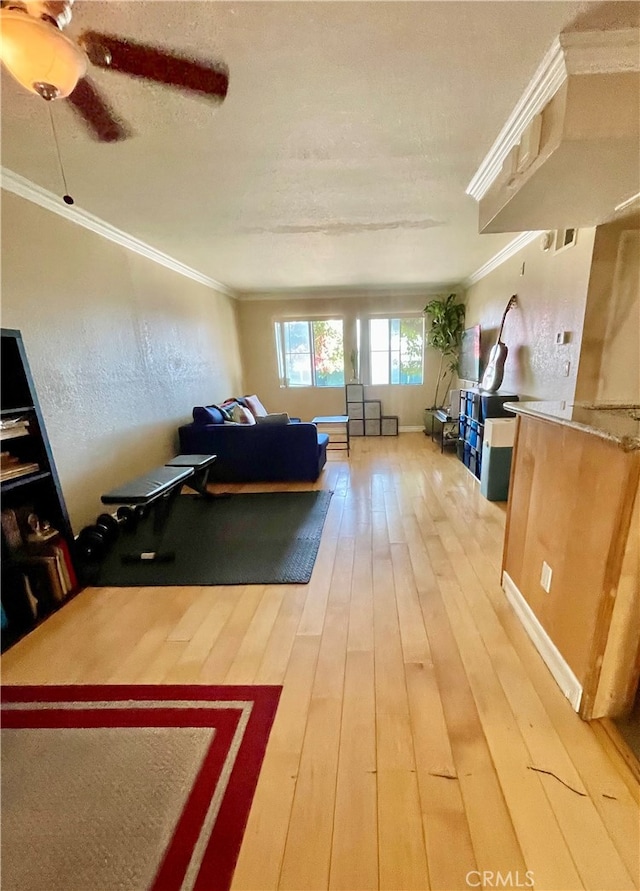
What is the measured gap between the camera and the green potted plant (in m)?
5.98

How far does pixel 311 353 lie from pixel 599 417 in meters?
5.71

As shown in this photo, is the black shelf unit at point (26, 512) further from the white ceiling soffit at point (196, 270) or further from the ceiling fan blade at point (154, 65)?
the ceiling fan blade at point (154, 65)

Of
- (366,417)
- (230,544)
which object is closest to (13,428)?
(230,544)

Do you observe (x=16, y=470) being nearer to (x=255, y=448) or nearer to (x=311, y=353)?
(x=255, y=448)

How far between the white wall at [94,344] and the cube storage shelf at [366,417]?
305 cm

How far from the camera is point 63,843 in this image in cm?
106

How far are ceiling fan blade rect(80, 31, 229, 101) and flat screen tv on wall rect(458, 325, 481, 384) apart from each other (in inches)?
172

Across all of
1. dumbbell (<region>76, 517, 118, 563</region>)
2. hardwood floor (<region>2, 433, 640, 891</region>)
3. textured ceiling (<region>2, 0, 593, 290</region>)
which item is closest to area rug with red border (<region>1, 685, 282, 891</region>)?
hardwood floor (<region>2, 433, 640, 891</region>)

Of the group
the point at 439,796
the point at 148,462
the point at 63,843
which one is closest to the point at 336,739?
the point at 439,796

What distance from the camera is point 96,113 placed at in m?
1.61

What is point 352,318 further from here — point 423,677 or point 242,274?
point 423,677

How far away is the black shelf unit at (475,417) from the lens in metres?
3.71

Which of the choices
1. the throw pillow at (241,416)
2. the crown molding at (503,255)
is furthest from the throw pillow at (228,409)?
the crown molding at (503,255)

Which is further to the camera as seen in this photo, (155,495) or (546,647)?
(155,495)
